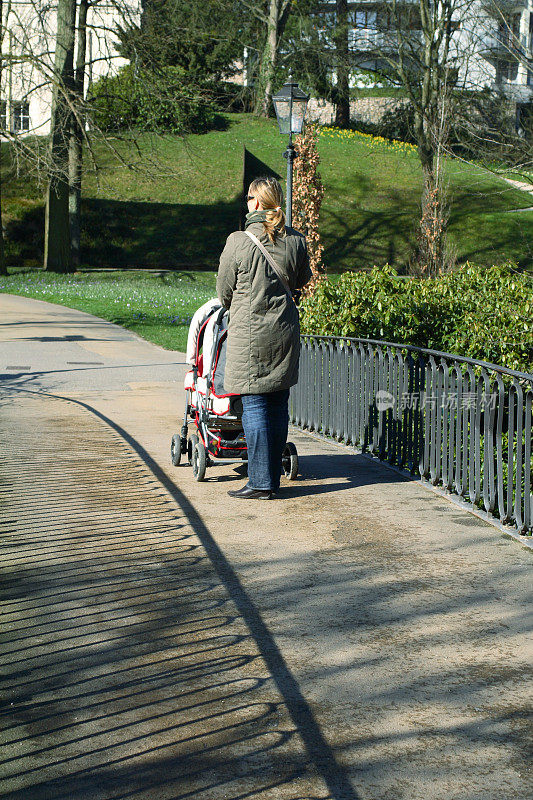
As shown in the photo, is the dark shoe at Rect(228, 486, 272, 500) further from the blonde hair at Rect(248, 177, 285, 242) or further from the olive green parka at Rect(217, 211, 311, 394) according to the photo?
the blonde hair at Rect(248, 177, 285, 242)

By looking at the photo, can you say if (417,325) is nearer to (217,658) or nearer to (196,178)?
(217,658)

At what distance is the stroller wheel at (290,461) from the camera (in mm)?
6887

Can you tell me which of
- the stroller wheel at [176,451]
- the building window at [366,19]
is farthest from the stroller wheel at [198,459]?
the building window at [366,19]

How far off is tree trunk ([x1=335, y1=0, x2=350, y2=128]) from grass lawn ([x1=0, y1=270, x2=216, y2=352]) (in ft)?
76.2

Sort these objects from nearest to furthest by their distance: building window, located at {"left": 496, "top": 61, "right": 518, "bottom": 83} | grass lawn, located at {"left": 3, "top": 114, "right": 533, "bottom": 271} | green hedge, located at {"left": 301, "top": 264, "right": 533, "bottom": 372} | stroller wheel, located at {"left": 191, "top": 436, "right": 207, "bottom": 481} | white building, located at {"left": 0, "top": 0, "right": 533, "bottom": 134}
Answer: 1. stroller wheel, located at {"left": 191, "top": 436, "right": 207, "bottom": 481}
2. green hedge, located at {"left": 301, "top": 264, "right": 533, "bottom": 372}
3. white building, located at {"left": 0, "top": 0, "right": 533, "bottom": 134}
4. building window, located at {"left": 496, "top": 61, "right": 518, "bottom": 83}
5. grass lawn, located at {"left": 3, "top": 114, "right": 533, "bottom": 271}

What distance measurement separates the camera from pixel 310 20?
51000 mm

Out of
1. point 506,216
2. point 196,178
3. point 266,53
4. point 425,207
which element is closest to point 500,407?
point 425,207

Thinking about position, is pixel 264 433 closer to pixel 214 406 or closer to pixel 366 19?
pixel 214 406

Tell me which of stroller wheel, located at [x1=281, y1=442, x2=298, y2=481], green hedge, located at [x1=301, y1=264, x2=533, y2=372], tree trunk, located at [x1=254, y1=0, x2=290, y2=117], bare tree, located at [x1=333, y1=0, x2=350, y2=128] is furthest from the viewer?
bare tree, located at [x1=333, y1=0, x2=350, y2=128]

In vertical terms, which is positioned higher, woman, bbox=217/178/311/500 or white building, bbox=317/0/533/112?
white building, bbox=317/0/533/112

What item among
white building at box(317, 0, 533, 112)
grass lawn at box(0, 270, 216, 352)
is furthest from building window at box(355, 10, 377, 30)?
grass lawn at box(0, 270, 216, 352)

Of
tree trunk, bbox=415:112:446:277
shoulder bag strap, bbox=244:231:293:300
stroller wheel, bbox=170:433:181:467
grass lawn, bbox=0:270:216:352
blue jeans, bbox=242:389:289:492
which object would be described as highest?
tree trunk, bbox=415:112:446:277

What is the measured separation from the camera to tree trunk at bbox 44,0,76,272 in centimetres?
2552

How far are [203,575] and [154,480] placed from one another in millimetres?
2301
